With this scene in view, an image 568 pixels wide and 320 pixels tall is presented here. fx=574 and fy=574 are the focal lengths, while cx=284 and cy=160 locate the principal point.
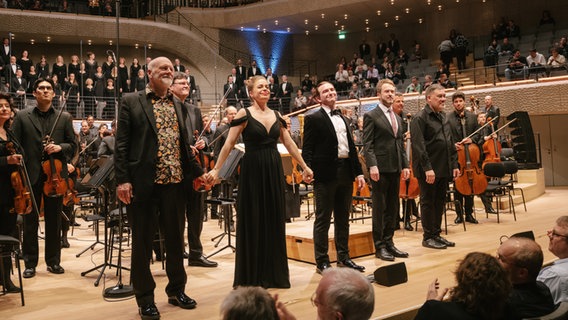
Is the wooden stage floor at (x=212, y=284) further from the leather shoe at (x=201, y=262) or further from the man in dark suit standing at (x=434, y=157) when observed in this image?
the man in dark suit standing at (x=434, y=157)

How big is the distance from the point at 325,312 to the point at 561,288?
1332 mm

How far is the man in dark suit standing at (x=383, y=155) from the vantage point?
4973mm

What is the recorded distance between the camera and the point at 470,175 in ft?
21.6

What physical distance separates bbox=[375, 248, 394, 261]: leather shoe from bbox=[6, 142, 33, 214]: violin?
285 cm

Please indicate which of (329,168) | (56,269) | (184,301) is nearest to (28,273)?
(56,269)

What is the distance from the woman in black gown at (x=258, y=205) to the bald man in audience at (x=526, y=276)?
177 centimetres

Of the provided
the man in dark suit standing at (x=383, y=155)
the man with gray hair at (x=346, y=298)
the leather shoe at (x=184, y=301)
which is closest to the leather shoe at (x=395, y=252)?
the man in dark suit standing at (x=383, y=155)

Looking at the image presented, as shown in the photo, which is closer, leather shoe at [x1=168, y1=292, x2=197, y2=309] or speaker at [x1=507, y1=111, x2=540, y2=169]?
leather shoe at [x1=168, y1=292, x2=197, y2=309]

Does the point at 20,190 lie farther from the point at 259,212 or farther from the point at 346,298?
the point at 346,298

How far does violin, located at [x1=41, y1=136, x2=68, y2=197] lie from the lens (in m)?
4.64

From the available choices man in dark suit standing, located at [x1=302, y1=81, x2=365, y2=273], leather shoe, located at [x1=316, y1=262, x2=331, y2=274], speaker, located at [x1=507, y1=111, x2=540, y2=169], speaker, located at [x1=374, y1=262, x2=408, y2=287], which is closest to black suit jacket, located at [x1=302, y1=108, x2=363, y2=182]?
man in dark suit standing, located at [x1=302, y1=81, x2=365, y2=273]

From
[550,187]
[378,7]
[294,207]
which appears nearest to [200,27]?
[378,7]

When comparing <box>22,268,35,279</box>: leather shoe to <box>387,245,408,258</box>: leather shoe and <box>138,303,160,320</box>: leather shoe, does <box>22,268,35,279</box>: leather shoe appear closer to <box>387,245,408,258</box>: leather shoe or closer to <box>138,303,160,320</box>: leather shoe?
<box>138,303,160,320</box>: leather shoe

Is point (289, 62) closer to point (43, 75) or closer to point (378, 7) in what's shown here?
point (378, 7)
